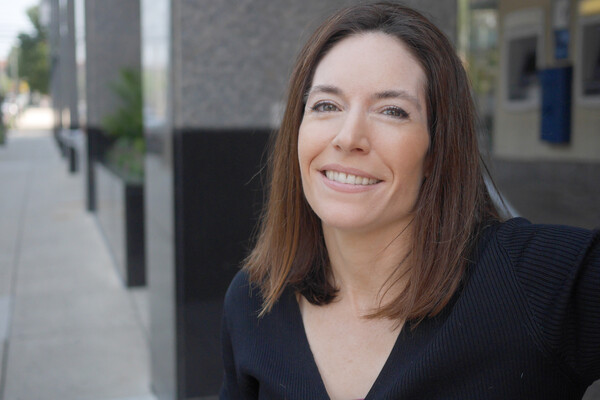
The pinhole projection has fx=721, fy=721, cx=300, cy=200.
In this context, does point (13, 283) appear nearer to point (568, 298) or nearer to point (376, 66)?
point (376, 66)

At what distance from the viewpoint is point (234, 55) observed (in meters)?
3.51

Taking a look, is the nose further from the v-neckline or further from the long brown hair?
the v-neckline

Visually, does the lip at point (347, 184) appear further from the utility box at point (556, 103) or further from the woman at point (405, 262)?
the utility box at point (556, 103)

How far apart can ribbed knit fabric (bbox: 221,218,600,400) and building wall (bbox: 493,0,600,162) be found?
9262 millimetres

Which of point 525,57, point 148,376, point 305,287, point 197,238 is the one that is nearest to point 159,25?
point 197,238

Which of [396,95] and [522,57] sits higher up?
[522,57]

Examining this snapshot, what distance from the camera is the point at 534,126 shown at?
1216cm

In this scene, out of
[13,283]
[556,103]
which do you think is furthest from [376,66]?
[556,103]

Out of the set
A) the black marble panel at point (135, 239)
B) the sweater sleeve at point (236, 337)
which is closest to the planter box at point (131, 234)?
the black marble panel at point (135, 239)

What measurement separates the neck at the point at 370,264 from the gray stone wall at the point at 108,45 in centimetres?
679

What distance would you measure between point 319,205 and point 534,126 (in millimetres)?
11306

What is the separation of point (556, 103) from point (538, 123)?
1.40 m

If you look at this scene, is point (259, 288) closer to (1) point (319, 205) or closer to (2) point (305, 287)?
(2) point (305, 287)

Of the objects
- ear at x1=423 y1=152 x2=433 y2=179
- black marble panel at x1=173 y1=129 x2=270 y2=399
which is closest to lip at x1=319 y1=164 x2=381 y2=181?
ear at x1=423 y1=152 x2=433 y2=179
